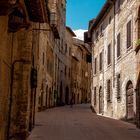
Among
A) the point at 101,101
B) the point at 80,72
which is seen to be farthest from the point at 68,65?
the point at 101,101

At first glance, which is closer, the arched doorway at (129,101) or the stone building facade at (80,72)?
the arched doorway at (129,101)

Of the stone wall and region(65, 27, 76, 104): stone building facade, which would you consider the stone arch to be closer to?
the stone wall

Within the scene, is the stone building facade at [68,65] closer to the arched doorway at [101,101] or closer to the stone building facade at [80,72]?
the stone building facade at [80,72]

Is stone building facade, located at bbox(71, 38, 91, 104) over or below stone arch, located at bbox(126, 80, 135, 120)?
over

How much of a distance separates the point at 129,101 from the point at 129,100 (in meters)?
0.06

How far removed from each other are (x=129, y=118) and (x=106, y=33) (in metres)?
9.17

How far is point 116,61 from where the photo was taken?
2239 cm

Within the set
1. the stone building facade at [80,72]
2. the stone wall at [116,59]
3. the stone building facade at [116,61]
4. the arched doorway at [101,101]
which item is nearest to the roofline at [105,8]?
the stone building facade at [116,61]

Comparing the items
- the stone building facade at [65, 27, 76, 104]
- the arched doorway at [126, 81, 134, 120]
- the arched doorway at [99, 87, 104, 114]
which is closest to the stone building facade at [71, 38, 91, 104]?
the stone building facade at [65, 27, 76, 104]

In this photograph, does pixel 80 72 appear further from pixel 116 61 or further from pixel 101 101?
pixel 116 61

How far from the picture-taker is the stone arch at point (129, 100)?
720 inches

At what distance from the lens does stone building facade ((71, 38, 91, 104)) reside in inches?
2216

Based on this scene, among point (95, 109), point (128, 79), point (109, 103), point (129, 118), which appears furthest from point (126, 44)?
point (95, 109)

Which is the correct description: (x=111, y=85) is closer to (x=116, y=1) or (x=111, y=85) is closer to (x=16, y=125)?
(x=116, y=1)
